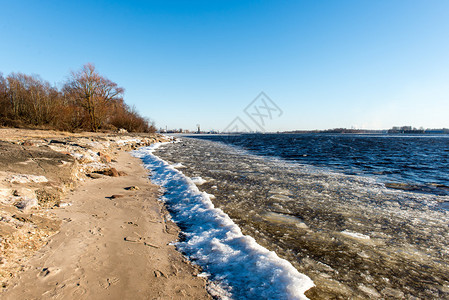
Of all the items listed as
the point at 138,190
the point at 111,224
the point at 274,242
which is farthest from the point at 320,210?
the point at 138,190

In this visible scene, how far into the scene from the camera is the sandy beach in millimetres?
1997

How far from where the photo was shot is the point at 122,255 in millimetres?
2613

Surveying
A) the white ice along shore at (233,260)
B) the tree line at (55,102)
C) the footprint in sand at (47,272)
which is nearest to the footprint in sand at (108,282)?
the footprint in sand at (47,272)

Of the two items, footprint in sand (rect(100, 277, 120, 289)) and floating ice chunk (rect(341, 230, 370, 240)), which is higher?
footprint in sand (rect(100, 277, 120, 289))

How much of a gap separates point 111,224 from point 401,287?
4.03m

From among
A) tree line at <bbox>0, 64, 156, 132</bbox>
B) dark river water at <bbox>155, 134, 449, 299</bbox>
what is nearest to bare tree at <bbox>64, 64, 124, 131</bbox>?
tree line at <bbox>0, 64, 156, 132</bbox>

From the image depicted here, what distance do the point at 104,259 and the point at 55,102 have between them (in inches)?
899

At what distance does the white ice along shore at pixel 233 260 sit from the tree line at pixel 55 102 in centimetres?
2133

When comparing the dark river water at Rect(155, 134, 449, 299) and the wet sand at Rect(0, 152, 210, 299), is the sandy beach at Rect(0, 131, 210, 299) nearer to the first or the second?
the wet sand at Rect(0, 152, 210, 299)

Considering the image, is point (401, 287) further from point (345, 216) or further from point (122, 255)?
point (122, 255)

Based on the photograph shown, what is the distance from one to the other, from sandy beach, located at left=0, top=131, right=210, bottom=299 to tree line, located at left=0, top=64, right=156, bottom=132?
19.8 metres

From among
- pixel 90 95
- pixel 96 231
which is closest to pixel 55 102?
pixel 90 95

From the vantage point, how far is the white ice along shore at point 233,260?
2.10 meters

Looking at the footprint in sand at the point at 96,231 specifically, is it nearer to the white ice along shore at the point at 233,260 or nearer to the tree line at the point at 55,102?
the white ice along shore at the point at 233,260
